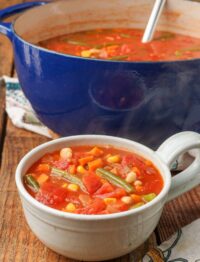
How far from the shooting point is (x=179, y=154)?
1.38m

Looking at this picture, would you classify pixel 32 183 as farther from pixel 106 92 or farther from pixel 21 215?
pixel 106 92

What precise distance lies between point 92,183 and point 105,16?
0.85 meters

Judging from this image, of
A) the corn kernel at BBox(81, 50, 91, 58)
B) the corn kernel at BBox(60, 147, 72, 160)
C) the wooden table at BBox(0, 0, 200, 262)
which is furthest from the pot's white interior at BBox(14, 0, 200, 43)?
the corn kernel at BBox(60, 147, 72, 160)

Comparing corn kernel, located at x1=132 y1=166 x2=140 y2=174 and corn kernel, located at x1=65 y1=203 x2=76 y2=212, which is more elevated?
corn kernel, located at x1=65 y1=203 x2=76 y2=212

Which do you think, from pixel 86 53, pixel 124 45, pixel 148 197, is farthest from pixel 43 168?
pixel 124 45

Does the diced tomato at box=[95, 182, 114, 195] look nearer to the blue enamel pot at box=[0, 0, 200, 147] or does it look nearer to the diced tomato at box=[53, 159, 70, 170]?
the diced tomato at box=[53, 159, 70, 170]

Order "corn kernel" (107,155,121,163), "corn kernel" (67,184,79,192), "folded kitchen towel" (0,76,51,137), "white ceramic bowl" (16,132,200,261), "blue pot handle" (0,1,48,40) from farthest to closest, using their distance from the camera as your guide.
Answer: "folded kitchen towel" (0,76,51,137) < "blue pot handle" (0,1,48,40) < "corn kernel" (107,155,121,163) < "corn kernel" (67,184,79,192) < "white ceramic bowl" (16,132,200,261)

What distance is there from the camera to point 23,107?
1.96 metres

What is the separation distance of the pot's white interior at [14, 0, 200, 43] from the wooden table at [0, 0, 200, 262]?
332 mm

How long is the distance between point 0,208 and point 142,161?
1.21 feet

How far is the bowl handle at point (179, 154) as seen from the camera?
1.38 metres

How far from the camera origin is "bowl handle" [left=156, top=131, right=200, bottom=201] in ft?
4.53

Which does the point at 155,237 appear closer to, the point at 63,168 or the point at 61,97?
the point at 63,168

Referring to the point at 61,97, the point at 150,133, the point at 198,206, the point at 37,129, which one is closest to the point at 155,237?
the point at 198,206
